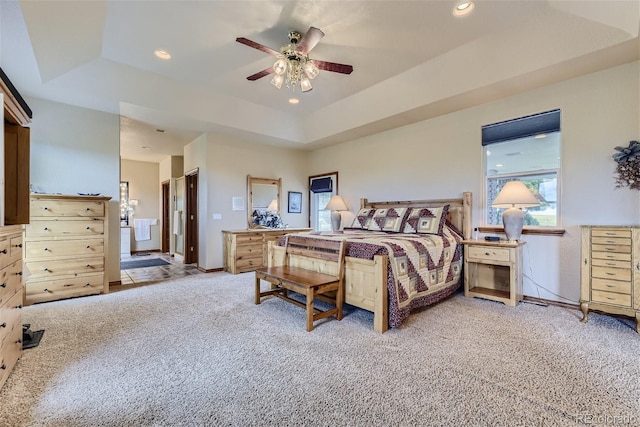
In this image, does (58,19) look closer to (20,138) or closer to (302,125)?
(20,138)

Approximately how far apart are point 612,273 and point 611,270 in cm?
3

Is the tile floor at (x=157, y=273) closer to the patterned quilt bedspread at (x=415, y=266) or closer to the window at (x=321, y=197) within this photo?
the window at (x=321, y=197)

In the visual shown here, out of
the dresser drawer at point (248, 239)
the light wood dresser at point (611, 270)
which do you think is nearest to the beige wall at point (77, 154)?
the dresser drawer at point (248, 239)

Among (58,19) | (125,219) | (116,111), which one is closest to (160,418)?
(58,19)

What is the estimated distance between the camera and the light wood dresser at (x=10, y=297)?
176cm

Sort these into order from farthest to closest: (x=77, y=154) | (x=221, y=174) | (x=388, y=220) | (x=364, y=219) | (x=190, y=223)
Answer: (x=190, y=223), (x=221, y=174), (x=364, y=219), (x=388, y=220), (x=77, y=154)

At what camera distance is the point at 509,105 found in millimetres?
3727

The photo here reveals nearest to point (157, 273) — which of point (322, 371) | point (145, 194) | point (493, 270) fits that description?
point (145, 194)

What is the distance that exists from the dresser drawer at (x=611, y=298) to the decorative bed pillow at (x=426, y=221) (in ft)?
5.18

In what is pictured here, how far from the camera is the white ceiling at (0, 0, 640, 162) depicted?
2637mm

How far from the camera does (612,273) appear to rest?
2627 mm

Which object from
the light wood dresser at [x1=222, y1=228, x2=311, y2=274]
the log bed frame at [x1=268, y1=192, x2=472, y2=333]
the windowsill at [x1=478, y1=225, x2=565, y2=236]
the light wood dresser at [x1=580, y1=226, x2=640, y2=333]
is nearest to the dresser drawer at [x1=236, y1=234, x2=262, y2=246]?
the light wood dresser at [x1=222, y1=228, x2=311, y2=274]

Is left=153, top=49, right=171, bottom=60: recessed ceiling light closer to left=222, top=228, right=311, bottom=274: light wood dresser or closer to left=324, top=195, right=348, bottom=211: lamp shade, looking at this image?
left=222, top=228, right=311, bottom=274: light wood dresser

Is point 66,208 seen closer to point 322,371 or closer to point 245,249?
point 245,249
